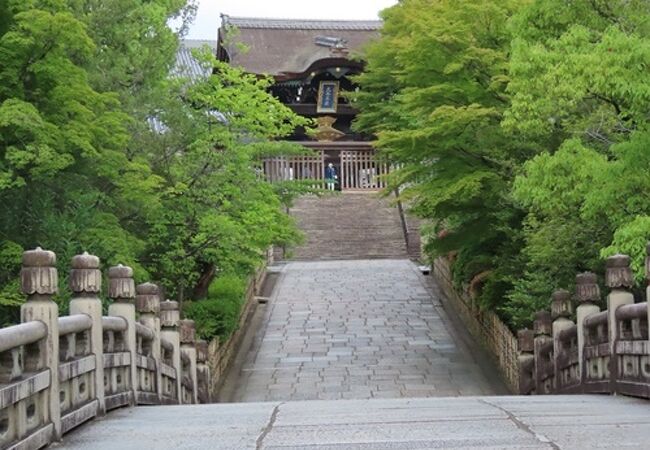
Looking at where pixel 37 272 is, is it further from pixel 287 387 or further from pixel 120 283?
pixel 287 387

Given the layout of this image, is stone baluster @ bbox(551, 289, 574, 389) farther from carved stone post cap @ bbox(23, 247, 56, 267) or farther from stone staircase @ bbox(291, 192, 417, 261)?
stone staircase @ bbox(291, 192, 417, 261)

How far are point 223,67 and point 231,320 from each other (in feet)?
15.1

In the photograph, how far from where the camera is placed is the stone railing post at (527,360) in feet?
40.7

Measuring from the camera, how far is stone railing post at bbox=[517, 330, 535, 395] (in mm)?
12398

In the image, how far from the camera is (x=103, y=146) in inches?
485

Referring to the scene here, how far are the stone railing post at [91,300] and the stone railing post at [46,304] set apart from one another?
103 cm

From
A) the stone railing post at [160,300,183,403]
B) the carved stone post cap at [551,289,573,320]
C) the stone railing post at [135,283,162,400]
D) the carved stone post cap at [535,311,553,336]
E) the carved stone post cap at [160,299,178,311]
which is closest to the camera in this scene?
the stone railing post at [135,283,162,400]

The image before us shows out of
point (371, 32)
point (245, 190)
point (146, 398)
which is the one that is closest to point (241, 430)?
point (146, 398)

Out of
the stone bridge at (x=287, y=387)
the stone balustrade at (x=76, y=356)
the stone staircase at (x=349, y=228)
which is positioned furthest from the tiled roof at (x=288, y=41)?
the stone balustrade at (x=76, y=356)

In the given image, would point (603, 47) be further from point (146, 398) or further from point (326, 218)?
point (326, 218)

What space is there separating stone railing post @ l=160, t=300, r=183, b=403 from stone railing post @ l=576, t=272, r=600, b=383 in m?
4.81

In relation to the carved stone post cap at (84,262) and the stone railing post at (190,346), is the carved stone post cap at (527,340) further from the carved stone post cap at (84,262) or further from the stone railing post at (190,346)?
the carved stone post cap at (84,262)

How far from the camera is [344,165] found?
35969 millimetres

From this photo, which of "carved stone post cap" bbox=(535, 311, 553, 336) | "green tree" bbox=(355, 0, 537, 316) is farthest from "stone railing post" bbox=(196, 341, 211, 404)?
"carved stone post cap" bbox=(535, 311, 553, 336)
